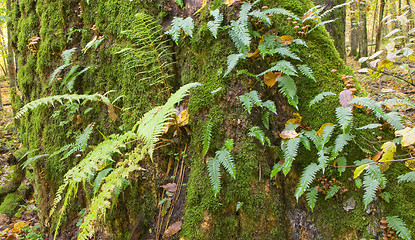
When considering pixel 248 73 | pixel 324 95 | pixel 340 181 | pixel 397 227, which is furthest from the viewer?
pixel 248 73

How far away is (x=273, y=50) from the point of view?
249cm

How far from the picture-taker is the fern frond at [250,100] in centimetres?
239

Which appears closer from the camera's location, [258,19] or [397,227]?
[397,227]

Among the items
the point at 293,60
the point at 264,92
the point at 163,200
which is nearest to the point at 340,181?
the point at 264,92

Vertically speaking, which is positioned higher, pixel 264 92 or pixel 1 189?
pixel 264 92

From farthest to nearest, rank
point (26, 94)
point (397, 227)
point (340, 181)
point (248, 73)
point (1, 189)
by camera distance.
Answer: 1. point (1, 189)
2. point (26, 94)
3. point (248, 73)
4. point (340, 181)
5. point (397, 227)

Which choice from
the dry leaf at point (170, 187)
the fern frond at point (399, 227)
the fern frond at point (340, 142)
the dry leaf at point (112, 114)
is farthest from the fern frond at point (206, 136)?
the fern frond at point (399, 227)

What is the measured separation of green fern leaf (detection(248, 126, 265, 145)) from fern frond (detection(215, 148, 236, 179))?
315 mm

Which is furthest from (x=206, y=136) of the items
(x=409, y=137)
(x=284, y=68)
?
(x=409, y=137)

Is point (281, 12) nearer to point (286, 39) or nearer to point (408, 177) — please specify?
point (286, 39)

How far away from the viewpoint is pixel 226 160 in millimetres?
2322

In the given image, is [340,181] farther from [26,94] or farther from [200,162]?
[26,94]

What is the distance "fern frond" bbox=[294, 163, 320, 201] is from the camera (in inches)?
81.0

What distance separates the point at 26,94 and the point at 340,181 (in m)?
5.41
